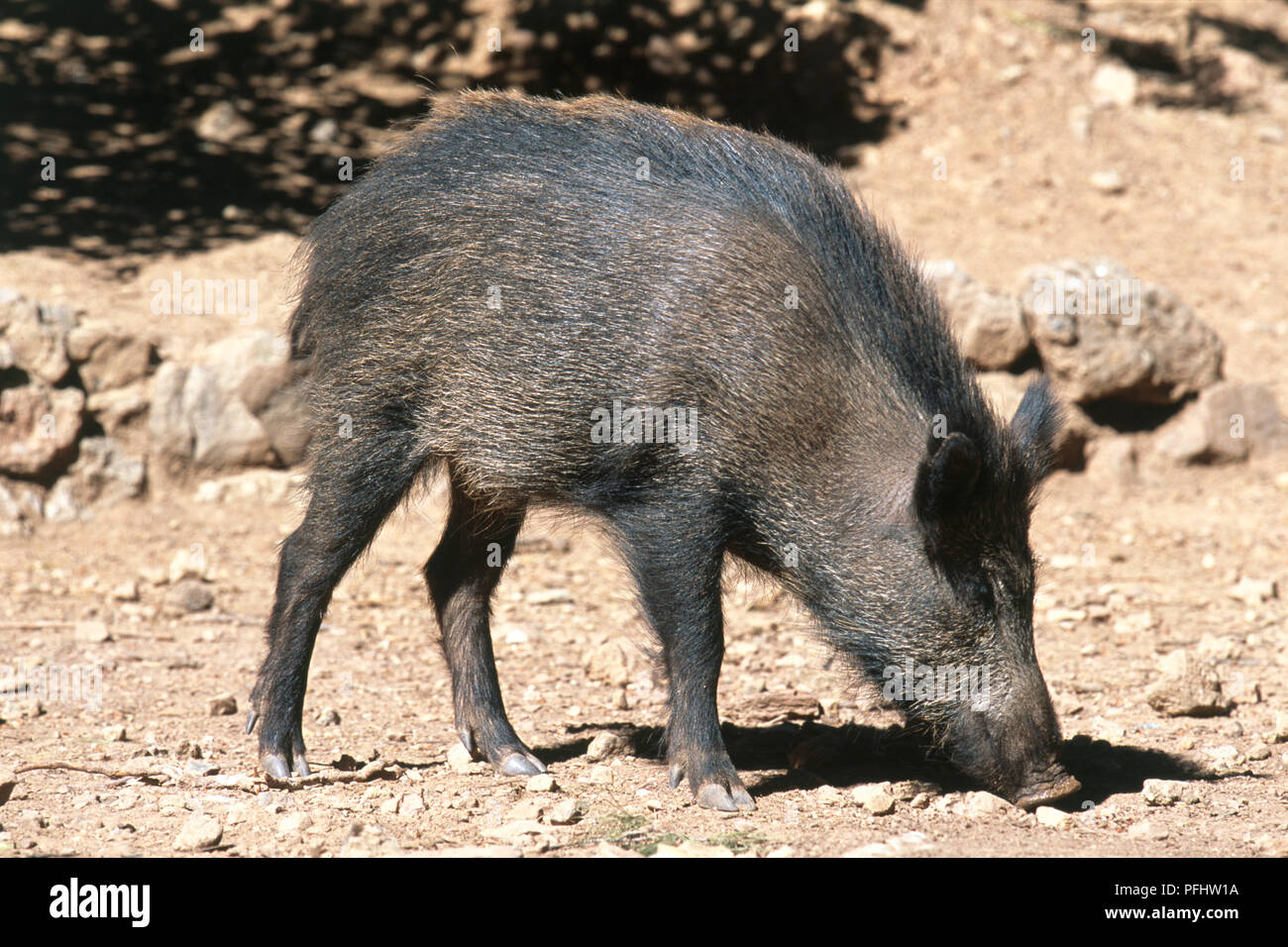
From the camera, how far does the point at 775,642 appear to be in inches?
285

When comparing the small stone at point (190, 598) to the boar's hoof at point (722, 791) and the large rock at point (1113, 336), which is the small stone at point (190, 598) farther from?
the large rock at point (1113, 336)

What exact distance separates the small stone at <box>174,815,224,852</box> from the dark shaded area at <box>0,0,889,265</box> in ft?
24.3

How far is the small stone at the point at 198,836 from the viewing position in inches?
158

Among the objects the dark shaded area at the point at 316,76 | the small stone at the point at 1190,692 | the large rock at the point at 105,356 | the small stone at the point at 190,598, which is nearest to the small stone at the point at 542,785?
the small stone at the point at 1190,692

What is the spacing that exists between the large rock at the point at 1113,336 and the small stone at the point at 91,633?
20.1 feet

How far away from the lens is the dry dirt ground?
4.46 meters

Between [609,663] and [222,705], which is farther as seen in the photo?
[609,663]

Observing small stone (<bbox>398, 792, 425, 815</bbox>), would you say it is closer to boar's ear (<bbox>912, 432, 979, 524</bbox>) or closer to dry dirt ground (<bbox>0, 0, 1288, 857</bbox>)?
dry dirt ground (<bbox>0, 0, 1288, 857</bbox>)

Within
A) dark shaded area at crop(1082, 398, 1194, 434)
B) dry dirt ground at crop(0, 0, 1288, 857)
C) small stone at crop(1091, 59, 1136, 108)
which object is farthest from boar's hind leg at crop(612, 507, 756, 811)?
small stone at crop(1091, 59, 1136, 108)

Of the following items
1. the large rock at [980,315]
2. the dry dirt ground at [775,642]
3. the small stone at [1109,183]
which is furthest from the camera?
the small stone at [1109,183]

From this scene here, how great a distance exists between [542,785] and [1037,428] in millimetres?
2156

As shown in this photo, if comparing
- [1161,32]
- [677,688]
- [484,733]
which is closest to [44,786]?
[484,733]

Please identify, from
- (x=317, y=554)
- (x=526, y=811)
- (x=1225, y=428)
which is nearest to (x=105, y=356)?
(x=317, y=554)

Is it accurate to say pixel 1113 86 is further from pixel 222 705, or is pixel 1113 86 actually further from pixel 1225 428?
pixel 222 705
